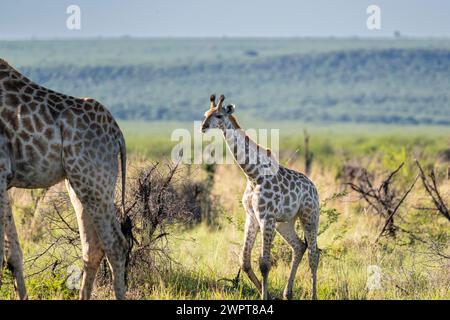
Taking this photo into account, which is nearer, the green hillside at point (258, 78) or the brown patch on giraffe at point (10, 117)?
the brown patch on giraffe at point (10, 117)

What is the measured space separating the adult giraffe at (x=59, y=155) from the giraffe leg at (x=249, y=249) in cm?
168

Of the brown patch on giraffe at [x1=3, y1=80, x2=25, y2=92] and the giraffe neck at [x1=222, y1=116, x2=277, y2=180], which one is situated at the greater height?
the brown patch on giraffe at [x1=3, y1=80, x2=25, y2=92]

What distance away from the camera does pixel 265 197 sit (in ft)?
34.9

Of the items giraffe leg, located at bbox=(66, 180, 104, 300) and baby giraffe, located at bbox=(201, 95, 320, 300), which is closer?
giraffe leg, located at bbox=(66, 180, 104, 300)

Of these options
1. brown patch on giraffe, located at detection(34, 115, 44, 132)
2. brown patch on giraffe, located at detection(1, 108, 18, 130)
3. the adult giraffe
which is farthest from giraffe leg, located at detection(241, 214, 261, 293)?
brown patch on giraffe, located at detection(1, 108, 18, 130)

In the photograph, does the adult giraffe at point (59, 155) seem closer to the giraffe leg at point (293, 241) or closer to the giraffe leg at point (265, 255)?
the giraffe leg at point (265, 255)

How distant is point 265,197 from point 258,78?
94.1 m

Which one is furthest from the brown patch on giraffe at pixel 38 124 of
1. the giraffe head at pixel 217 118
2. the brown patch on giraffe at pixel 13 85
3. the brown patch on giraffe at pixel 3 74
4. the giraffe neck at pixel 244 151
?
the giraffe neck at pixel 244 151

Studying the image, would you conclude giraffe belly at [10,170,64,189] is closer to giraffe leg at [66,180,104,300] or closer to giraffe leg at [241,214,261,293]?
giraffe leg at [66,180,104,300]

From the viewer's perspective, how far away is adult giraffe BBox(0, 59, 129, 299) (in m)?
8.93

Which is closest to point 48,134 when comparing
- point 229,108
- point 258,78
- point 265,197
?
point 229,108

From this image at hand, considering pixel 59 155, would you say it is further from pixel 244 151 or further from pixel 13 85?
pixel 244 151

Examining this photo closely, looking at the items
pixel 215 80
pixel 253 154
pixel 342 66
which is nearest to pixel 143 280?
pixel 253 154

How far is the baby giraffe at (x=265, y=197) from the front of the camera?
10.5 m
